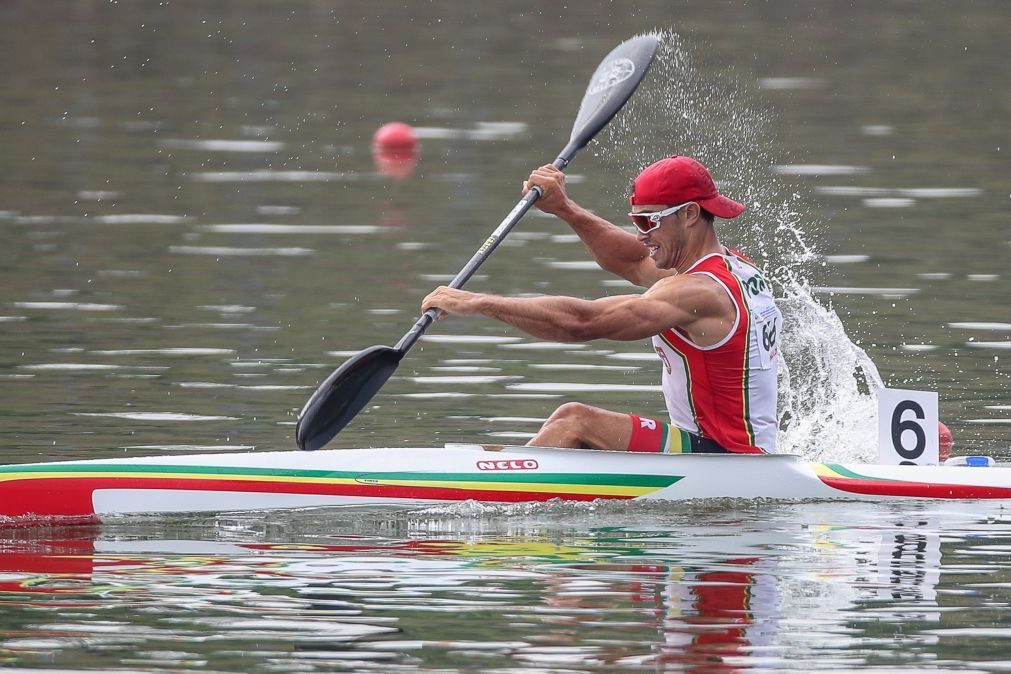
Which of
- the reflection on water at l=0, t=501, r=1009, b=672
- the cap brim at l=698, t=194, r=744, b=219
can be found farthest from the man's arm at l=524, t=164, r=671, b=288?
the reflection on water at l=0, t=501, r=1009, b=672

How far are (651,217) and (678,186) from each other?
22 centimetres

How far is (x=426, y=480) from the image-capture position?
9.30 m

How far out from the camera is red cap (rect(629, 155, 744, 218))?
9.14 metres

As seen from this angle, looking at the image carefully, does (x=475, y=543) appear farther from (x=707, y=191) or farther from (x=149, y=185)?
(x=149, y=185)

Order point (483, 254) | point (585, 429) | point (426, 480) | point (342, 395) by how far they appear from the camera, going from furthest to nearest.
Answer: point (483, 254) → point (342, 395) → point (585, 429) → point (426, 480)

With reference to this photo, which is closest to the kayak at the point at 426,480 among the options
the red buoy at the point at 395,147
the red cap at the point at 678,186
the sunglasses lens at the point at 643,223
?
the sunglasses lens at the point at 643,223

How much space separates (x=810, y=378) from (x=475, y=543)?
153 inches

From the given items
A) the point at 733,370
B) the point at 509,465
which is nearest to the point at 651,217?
the point at 733,370

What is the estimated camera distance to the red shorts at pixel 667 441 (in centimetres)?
949

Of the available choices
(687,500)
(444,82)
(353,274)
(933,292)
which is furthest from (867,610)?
(444,82)

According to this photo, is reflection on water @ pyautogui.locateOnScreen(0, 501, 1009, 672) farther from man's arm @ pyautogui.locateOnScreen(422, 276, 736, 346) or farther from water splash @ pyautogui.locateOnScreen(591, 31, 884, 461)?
water splash @ pyautogui.locateOnScreen(591, 31, 884, 461)

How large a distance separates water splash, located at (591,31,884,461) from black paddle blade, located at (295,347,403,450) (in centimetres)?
254

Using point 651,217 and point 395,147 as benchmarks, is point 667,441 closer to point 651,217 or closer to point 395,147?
point 651,217

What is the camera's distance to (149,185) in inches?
822
